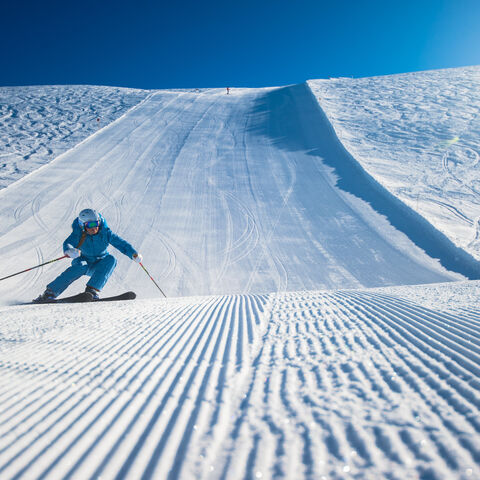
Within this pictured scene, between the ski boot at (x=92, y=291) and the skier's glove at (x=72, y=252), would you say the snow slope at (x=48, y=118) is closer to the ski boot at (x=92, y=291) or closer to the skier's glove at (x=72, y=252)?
the skier's glove at (x=72, y=252)

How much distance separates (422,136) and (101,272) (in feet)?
48.9

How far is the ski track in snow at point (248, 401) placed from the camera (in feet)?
3.99

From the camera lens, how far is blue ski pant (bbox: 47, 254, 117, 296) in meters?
5.18

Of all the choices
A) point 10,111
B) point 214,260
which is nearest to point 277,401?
point 214,260

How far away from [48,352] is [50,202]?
860 centimetres

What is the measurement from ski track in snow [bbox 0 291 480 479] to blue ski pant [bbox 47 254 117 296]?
7.83ft

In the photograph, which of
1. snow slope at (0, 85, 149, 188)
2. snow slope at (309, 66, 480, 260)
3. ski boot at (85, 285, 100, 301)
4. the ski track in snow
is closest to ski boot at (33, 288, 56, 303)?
ski boot at (85, 285, 100, 301)

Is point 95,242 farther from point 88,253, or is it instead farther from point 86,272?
point 86,272

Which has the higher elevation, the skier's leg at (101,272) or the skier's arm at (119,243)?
the skier's arm at (119,243)

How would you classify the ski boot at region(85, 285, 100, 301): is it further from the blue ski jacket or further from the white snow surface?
the white snow surface

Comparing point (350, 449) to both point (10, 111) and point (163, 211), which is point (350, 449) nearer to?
point (163, 211)

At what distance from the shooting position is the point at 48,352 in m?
2.34

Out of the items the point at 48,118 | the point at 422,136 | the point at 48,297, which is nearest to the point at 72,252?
the point at 48,297

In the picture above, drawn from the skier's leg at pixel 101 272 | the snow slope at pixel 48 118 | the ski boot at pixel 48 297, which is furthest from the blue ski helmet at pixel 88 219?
the snow slope at pixel 48 118
